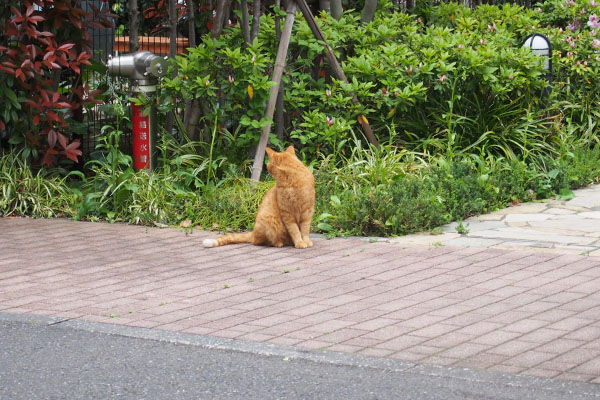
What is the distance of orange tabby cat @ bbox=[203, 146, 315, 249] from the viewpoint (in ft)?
22.8

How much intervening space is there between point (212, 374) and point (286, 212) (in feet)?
9.34

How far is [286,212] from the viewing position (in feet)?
22.7

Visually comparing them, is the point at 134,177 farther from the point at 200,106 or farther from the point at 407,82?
the point at 407,82

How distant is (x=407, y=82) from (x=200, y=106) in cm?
222

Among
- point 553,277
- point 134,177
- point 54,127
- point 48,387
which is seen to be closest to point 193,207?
point 134,177

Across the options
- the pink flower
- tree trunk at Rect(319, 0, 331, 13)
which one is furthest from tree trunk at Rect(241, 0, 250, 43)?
the pink flower

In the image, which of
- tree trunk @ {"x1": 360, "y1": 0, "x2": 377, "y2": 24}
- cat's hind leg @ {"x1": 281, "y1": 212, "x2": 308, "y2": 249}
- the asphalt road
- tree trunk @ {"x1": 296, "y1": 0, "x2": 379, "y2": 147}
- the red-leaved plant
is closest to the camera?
the asphalt road

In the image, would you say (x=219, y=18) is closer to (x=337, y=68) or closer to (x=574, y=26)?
(x=337, y=68)

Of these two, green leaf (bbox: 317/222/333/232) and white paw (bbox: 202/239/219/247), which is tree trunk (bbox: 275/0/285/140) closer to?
green leaf (bbox: 317/222/333/232)

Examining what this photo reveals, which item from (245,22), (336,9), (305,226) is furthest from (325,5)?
(305,226)

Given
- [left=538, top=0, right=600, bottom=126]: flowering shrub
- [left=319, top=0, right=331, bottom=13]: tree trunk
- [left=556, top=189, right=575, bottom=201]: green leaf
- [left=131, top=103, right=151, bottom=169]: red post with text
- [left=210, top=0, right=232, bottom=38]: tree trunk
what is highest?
[left=319, top=0, right=331, bottom=13]: tree trunk

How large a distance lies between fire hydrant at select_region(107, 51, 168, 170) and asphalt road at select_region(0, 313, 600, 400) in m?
4.40

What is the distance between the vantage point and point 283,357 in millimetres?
4398

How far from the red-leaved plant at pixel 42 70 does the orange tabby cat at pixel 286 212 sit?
2833 millimetres
